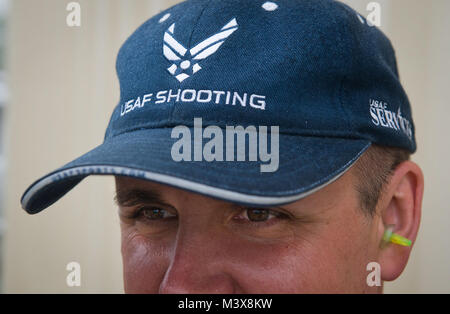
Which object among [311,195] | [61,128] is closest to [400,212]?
[311,195]

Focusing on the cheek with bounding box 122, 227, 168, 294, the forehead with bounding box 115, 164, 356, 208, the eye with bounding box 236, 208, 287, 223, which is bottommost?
the cheek with bounding box 122, 227, 168, 294

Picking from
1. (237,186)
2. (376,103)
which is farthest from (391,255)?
(237,186)

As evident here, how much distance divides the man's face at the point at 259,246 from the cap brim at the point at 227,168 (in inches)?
3.9

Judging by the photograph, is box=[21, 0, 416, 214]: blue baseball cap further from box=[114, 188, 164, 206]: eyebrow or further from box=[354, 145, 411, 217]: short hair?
box=[114, 188, 164, 206]: eyebrow

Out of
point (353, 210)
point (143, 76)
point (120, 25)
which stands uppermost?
point (120, 25)

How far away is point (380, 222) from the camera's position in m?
0.95

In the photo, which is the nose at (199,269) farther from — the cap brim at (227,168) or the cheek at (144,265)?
the cap brim at (227,168)

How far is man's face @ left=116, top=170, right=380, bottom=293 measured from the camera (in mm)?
802

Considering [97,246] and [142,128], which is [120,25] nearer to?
[97,246]

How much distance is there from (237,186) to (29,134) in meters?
1.76

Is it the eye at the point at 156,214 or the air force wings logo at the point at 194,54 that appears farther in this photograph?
the eye at the point at 156,214

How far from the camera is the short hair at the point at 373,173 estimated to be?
2.91 feet

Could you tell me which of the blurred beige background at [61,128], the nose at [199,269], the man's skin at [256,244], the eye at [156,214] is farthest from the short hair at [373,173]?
the blurred beige background at [61,128]

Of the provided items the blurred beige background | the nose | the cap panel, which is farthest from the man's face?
the blurred beige background
